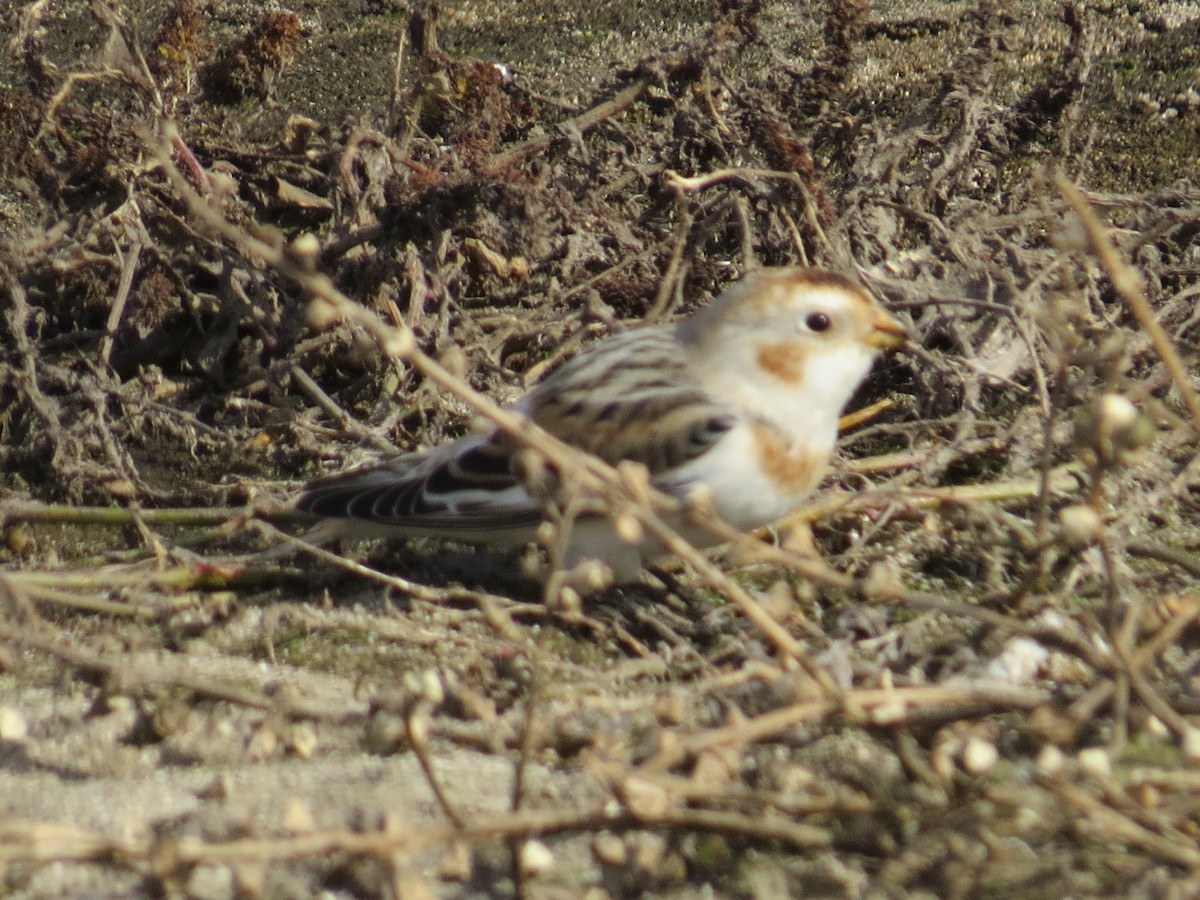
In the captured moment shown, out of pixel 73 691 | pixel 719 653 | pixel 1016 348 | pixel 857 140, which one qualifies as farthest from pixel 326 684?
pixel 857 140

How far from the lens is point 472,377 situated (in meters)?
4.88

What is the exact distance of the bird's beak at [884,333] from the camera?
13.8 feet

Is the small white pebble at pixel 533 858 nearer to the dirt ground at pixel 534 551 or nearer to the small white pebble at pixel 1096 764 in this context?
the dirt ground at pixel 534 551

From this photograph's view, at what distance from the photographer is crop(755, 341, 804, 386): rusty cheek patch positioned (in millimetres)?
4172

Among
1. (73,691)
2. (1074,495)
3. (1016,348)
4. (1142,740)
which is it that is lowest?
(73,691)

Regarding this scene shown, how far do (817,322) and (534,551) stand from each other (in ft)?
3.18

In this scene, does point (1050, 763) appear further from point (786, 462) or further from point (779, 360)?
point (779, 360)

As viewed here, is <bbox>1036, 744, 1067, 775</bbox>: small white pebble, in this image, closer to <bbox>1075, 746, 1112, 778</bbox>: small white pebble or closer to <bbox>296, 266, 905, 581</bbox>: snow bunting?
<bbox>1075, 746, 1112, 778</bbox>: small white pebble

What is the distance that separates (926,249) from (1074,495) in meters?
1.28

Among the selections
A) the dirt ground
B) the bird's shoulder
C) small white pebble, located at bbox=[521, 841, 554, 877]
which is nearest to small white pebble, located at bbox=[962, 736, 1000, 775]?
the dirt ground

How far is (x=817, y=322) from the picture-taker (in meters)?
4.19

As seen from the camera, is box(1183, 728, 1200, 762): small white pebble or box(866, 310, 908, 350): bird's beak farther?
box(866, 310, 908, 350): bird's beak

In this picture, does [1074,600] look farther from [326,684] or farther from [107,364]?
[107,364]

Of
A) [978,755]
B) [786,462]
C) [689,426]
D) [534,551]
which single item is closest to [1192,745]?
[978,755]
